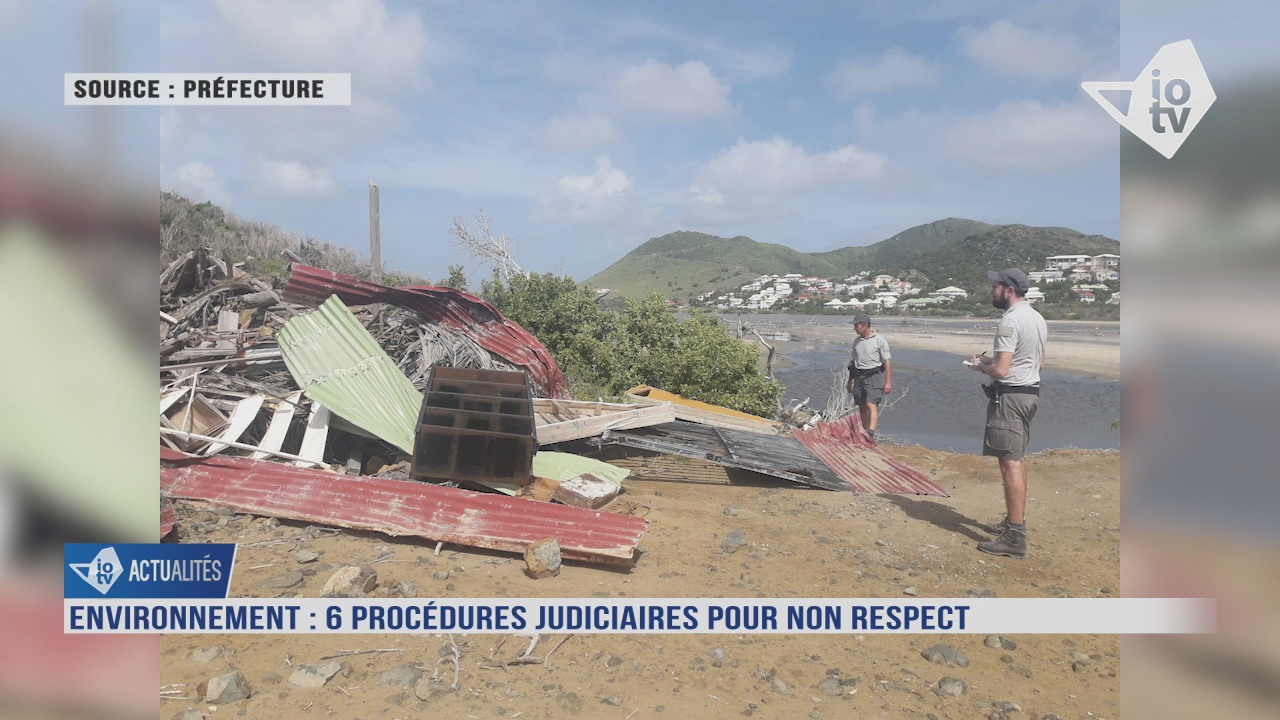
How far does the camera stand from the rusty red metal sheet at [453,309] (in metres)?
8.04

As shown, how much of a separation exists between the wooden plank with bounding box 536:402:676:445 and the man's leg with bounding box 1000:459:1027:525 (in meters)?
3.80

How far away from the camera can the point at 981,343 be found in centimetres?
3416

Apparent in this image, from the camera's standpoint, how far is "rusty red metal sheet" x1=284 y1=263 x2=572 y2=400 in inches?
316

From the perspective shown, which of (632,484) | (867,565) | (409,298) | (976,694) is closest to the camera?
(976,694)

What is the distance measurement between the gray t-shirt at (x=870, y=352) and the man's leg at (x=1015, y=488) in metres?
3.29

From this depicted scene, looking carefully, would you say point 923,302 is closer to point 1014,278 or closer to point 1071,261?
point 1071,261

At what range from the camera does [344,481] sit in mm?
4984

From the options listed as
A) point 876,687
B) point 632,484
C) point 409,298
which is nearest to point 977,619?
point 876,687

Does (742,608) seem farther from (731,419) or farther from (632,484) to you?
(731,419)

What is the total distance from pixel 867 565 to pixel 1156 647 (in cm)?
306

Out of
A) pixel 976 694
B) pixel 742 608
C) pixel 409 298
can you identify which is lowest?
pixel 976 694

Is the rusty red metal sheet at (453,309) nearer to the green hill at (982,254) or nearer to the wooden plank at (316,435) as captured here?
the wooden plank at (316,435)

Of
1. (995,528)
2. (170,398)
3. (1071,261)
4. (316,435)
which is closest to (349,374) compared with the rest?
(316,435)

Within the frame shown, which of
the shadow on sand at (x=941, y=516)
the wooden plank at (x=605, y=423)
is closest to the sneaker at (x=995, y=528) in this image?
the shadow on sand at (x=941, y=516)
